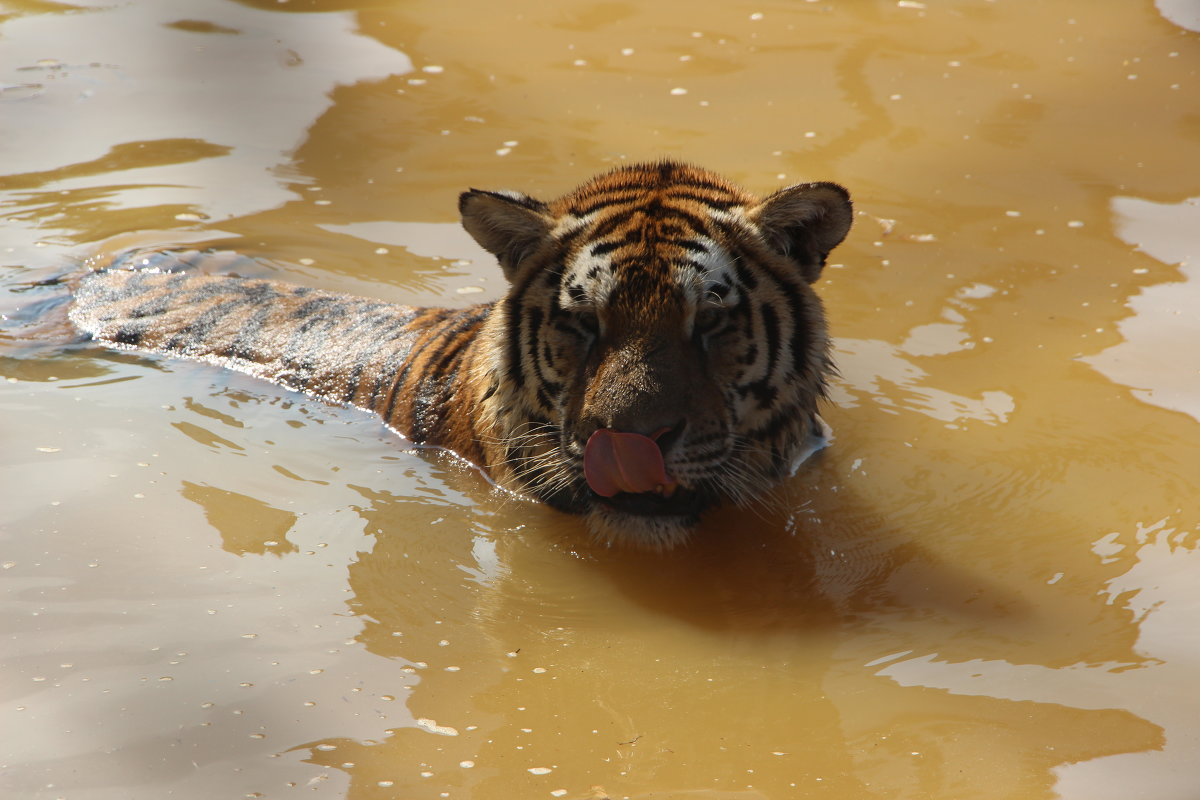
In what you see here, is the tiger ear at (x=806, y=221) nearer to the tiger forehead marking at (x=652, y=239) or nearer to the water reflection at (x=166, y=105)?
the tiger forehead marking at (x=652, y=239)

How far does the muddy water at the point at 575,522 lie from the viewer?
2281 millimetres

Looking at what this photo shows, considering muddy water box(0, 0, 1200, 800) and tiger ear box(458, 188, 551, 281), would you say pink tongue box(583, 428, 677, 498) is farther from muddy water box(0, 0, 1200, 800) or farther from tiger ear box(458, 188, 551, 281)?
tiger ear box(458, 188, 551, 281)

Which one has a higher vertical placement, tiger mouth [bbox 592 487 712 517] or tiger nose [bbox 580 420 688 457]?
tiger nose [bbox 580 420 688 457]

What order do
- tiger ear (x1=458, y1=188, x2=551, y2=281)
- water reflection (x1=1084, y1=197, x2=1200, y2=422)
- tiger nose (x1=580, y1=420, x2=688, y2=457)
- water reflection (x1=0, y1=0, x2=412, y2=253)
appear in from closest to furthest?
tiger nose (x1=580, y1=420, x2=688, y2=457), tiger ear (x1=458, y1=188, x2=551, y2=281), water reflection (x1=1084, y1=197, x2=1200, y2=422), water reflection (x1=0, y1=0, x2=412, y2=253)

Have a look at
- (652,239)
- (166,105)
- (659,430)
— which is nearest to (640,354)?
(659,430)

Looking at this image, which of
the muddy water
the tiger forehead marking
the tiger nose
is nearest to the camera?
the muddy water

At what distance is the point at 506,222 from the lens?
318 cm

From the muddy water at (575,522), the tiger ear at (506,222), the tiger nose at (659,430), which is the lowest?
the muddy water at (575,522)

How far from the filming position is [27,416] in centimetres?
357

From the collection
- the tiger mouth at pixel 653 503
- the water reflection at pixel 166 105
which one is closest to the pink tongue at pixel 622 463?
the tiger mouth at pixel 653 503

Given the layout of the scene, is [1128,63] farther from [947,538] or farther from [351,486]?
[351,486]

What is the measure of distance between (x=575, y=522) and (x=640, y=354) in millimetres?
614

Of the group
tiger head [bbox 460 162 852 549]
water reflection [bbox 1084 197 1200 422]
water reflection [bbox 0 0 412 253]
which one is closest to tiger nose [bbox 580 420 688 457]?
tiger head [bbox 460 162 852 549]

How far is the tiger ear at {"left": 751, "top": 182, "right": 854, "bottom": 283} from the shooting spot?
2.96 metres
